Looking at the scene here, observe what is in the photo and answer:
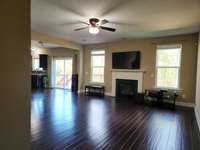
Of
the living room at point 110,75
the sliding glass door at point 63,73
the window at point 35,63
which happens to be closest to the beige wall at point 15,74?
the living room at point 110,75

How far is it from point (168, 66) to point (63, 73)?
625 centimetres

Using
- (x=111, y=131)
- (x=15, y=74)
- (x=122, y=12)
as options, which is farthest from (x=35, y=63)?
(x=15, y=74)

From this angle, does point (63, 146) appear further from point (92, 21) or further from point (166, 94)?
point (166, 94)

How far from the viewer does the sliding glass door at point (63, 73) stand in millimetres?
8781

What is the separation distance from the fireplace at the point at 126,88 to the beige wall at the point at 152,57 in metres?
0.45

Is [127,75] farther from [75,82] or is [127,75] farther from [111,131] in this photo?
[111,131]

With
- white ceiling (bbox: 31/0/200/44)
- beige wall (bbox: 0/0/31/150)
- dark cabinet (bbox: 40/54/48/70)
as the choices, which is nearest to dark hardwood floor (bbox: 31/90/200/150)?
beige wall (bbox: 0/0/31/150)

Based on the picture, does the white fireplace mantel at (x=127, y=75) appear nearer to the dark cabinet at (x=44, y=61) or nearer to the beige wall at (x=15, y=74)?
the dark cabinet at (x=44, y=61)

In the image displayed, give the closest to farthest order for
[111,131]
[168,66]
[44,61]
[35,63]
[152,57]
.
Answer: [111,131] → [168,66] → [152,57] → [44,61] → [35,63]

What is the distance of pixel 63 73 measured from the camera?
896 centimetres

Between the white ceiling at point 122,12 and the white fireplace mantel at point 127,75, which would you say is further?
the white fireplace mantel at point 127,75

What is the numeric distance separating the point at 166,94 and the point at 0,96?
536cm

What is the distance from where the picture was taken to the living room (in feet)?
3.71

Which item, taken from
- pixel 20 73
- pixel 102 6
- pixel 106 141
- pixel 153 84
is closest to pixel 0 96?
pixel 20 73
